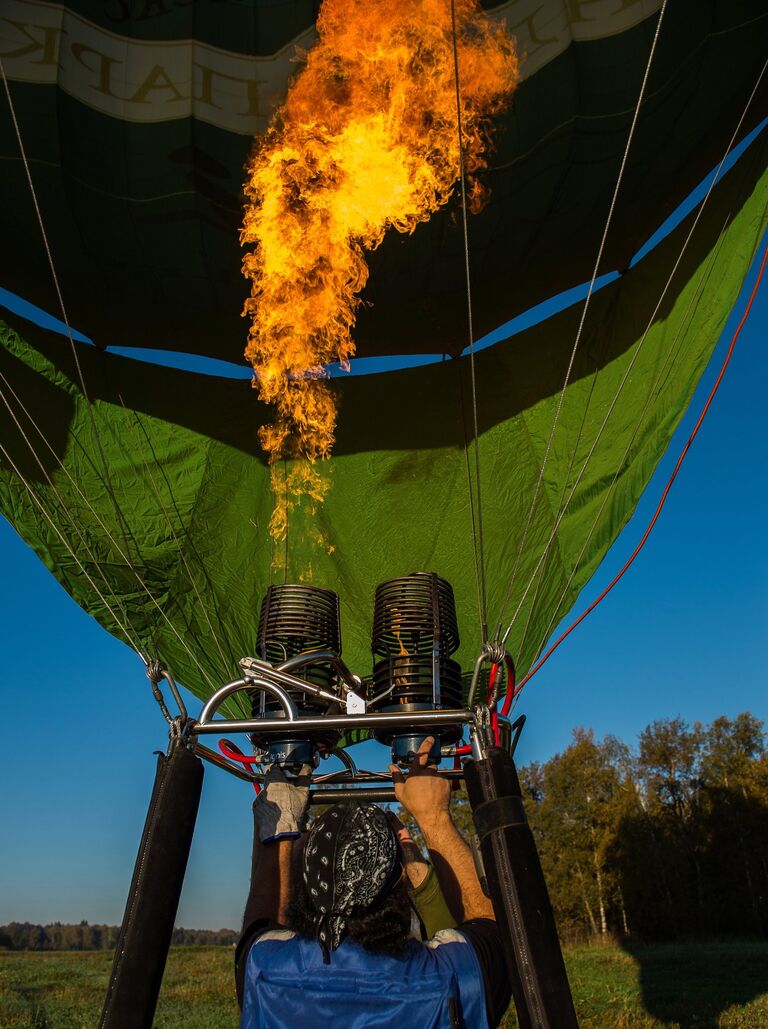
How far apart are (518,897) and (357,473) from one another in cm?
362

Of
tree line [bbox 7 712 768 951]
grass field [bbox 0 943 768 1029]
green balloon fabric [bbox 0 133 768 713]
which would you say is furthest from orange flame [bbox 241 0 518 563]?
tree line [bbox 7 712 768 951]

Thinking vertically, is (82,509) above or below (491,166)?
below

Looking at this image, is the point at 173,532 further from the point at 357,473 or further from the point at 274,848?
the point at 274,848

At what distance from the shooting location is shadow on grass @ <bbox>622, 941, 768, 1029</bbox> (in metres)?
5.73

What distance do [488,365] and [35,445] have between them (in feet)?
8.20

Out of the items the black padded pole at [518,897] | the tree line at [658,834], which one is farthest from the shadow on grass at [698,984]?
the tree line at [658,834]

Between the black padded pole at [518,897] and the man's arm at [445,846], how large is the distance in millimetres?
146

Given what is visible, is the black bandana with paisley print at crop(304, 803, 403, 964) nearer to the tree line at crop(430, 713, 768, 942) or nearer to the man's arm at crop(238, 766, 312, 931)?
the man's arm at crop(238, 766, 312, 931)

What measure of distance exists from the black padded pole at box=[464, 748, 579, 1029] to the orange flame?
2.83 meters

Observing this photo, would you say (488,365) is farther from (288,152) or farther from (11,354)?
(11,354)

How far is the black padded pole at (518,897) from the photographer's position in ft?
4.33

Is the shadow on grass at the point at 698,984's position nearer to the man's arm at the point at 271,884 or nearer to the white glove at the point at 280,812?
the white glove at the point at 280,812

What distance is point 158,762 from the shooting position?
1.61 meters

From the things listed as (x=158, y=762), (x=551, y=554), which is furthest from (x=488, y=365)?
(x=158, y=762)
